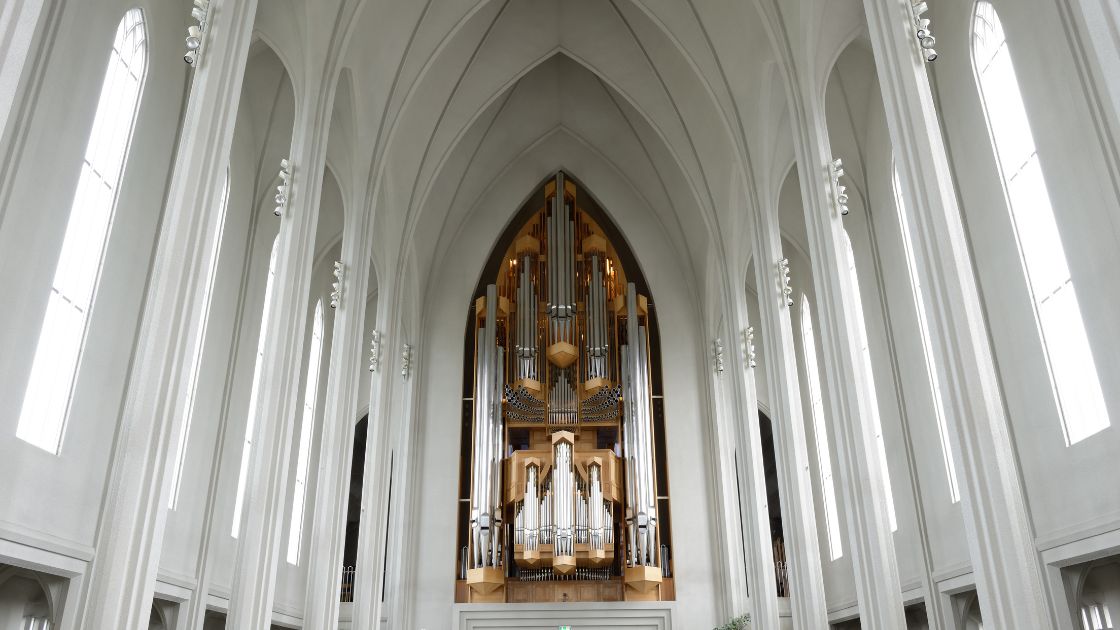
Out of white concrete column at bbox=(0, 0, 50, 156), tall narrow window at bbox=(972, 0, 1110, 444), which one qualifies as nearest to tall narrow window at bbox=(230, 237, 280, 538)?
white concrete column at bbox=(0, 0, 50, 156)

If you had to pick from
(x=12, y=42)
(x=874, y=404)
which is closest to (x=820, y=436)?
(x=874, y=404)

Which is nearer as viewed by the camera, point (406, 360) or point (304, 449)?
point (304, 449)

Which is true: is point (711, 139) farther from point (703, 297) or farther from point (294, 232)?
point (294, 232)

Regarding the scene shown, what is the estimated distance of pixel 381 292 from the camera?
16.2 metres

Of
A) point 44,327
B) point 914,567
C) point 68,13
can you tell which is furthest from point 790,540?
point 68,13

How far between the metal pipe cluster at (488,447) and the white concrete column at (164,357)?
32.4 feet

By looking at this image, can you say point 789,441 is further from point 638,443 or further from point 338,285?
point 338,285

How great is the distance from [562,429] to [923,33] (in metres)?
11.7

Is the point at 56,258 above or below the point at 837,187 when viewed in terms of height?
below

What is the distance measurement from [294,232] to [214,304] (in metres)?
3.24

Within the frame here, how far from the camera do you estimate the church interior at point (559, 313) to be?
25.9 ft

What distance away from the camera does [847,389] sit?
9930mm

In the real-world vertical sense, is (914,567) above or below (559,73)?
below

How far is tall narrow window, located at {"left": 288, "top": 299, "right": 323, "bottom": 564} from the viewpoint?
1543 cm
